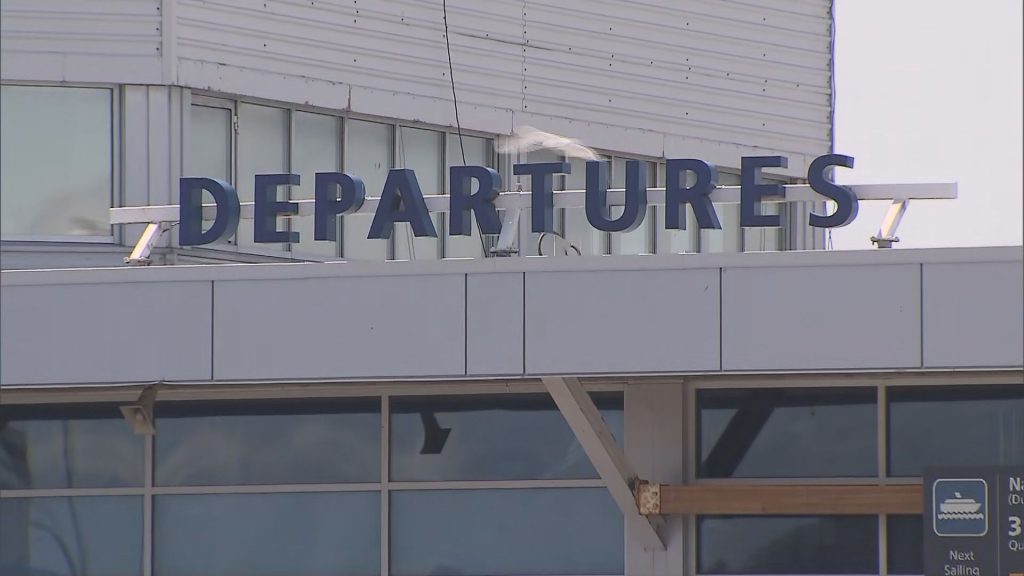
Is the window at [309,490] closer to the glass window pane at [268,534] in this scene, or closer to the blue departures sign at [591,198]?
the glass window pane at [268,534]

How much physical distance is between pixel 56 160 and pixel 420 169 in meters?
3.48

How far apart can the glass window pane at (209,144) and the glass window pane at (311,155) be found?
2.25ft

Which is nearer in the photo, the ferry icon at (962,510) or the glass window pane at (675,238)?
the ferry icon at (962,510)

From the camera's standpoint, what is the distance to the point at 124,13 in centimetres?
1609

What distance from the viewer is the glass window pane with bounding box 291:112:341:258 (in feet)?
56.3

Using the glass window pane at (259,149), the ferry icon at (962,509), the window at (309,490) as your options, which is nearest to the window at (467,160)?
the glass window pane at (259,149)

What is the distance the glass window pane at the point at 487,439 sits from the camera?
1334cm

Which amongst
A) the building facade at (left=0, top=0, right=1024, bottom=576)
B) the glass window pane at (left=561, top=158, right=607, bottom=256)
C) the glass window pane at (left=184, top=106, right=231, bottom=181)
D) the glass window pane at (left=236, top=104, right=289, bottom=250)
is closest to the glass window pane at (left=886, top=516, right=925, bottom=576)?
the building facade at (left=0, top=0, right=1024, bottom=576)

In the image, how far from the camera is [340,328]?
11.9m

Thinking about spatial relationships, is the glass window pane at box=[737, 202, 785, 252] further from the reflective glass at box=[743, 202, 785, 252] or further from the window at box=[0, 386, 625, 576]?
the window at box=[0, 386, 625, 576]

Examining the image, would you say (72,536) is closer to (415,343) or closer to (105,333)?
(105,333)

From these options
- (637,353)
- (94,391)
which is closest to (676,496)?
(637,353)

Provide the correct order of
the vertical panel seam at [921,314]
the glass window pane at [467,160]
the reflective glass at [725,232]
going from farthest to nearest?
the reflective glass at [725,232], the glass window pane at [467,160], the vertical panel seam at [921,314]

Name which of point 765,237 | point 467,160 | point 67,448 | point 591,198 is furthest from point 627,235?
point 67,448
